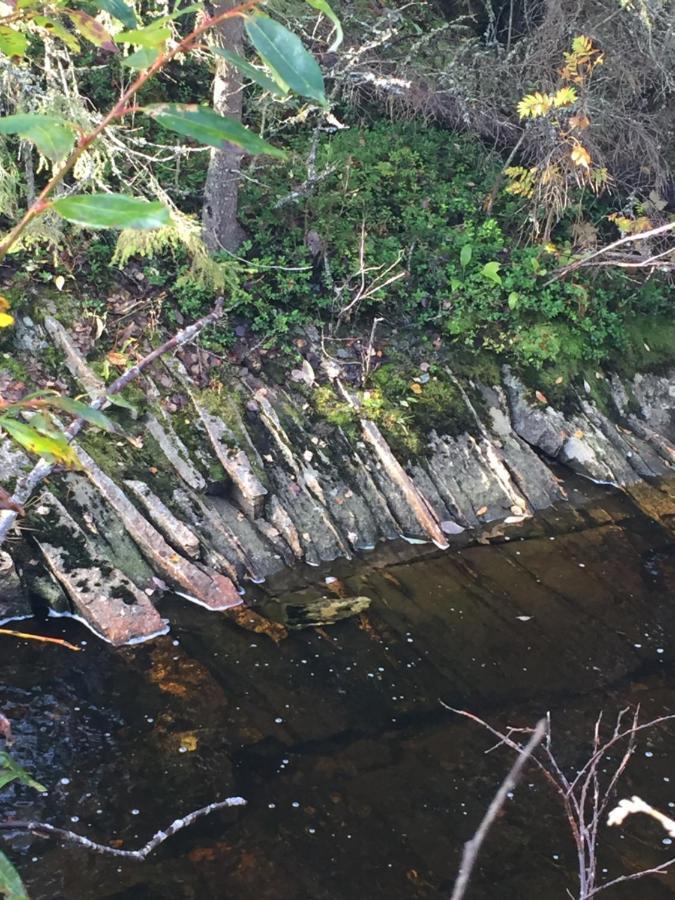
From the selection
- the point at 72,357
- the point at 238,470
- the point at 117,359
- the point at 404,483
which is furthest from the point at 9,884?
the point at 404,483

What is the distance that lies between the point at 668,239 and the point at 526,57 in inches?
117

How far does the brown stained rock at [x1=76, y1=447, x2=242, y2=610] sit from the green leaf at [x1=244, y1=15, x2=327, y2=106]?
212 inches

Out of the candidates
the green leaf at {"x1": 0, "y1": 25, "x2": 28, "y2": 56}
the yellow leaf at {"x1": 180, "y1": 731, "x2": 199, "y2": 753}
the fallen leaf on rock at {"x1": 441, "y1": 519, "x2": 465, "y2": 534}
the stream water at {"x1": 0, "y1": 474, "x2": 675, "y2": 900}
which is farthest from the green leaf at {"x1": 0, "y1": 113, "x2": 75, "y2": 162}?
the fallen leaf on rock at {"x1": 441, "y1": 519, "x2": 465, "y2": 534}

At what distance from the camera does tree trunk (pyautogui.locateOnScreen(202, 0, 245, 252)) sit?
24.8 ft

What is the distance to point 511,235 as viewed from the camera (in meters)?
9.98

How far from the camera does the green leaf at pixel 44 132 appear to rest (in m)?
0.97

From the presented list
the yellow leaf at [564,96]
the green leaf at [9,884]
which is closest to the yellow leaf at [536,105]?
the yellow leaf at [564,96]

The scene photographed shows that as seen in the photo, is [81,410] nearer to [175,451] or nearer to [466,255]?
[175,451]

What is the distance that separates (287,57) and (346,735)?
4611 millimetres

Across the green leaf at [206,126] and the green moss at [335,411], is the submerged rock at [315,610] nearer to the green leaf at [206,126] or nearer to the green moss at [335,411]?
the green moss at [335,411]

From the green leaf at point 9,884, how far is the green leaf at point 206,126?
1162 millimetres

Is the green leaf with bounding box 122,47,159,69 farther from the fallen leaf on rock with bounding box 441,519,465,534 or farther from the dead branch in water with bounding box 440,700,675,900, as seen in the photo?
the fallen leaf on rock with bounding box 441,519,465,534

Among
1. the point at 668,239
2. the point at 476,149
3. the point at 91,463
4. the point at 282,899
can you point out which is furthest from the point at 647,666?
the point at 476,149

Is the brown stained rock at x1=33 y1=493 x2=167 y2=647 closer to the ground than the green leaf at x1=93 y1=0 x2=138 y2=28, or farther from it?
closer to the ground
